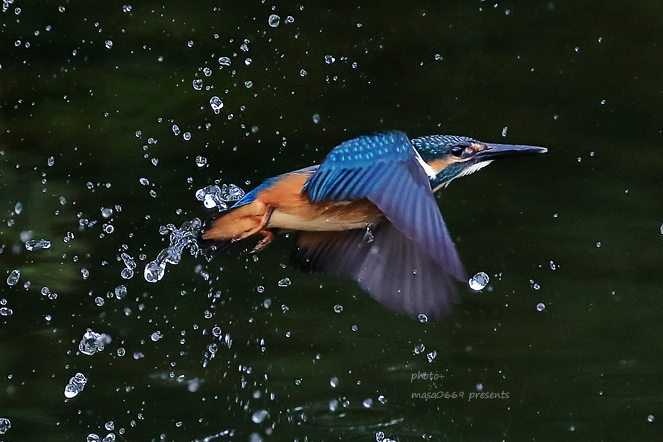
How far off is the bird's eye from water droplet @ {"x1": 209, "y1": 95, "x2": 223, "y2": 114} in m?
0.93

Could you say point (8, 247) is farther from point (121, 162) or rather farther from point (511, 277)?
point (511, 277)

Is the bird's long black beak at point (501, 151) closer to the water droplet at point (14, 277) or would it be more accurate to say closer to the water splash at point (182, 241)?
the water splash at point (182, 241)

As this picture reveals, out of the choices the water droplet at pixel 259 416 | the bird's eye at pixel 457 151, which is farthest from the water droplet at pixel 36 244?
the bird's eye at pixel 457 151

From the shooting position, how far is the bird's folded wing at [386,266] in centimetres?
165

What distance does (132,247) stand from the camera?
2717 mm

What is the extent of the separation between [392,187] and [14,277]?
1314 mm

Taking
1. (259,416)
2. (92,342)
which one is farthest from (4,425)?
(259,416)

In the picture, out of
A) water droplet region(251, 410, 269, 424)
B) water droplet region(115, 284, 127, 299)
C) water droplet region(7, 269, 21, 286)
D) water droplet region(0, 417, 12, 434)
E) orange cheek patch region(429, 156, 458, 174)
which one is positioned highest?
orange cheek patch region(429, 156, 458, 174)

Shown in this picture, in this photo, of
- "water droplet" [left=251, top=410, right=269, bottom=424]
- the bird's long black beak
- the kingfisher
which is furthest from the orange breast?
"water droplet" [left=251, top=410, right=269, bottom=424]

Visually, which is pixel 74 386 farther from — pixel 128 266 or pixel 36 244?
pixel 36 244

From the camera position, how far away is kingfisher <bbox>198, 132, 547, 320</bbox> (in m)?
1.63

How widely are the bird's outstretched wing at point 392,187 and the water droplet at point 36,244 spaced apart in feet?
3.10

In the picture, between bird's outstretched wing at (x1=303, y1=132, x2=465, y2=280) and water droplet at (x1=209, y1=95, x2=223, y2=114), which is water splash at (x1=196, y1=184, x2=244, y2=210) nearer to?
water droplet at (x1=209, y1=95, x2=223, y2=114)

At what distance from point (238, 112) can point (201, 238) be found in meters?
1.07
